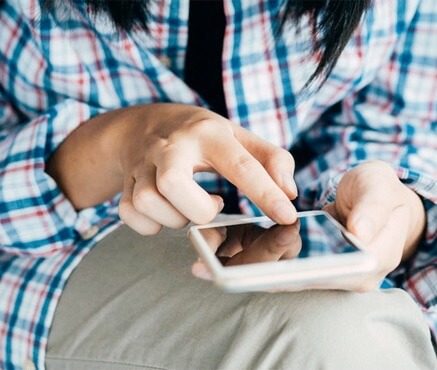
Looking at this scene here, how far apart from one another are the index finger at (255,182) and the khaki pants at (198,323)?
0.08 meters

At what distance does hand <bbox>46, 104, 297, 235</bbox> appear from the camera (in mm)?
475

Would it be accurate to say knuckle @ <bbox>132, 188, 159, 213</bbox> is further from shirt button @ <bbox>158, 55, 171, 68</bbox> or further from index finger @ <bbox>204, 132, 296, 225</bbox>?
shirt button @ <bbox>158, 55, 171, 68</bbox>

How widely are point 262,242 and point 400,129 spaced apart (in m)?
0.32

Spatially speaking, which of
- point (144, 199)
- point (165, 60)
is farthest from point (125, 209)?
point (165, 60)

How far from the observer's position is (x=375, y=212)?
0.49 meters

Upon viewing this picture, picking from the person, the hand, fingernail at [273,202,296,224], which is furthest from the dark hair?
fingernail at [273,202,296,224]

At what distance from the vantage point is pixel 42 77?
0.72 meters

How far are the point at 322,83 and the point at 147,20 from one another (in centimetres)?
21

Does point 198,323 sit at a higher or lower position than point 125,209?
lower

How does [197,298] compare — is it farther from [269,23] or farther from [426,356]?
[269,23]

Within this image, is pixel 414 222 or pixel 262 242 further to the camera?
pixel 414 222

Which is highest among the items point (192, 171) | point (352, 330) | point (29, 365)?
point (192, 171)

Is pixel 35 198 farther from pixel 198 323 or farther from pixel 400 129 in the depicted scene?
pixel 400 129

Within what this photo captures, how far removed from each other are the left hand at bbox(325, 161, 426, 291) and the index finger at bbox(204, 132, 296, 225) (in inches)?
2.1
